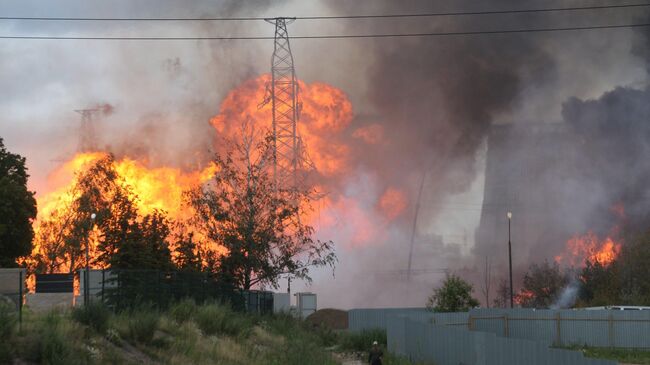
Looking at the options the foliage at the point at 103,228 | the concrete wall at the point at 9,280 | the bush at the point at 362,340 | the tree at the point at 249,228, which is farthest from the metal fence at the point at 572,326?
the foliage at the point at 103,228

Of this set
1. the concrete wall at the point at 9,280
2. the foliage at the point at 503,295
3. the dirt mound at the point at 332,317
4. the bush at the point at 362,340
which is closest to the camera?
the concrete wall at the point at 9,280

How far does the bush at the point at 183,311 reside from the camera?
37062 mm

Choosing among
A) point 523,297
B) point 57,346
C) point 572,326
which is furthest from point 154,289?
point 523,297

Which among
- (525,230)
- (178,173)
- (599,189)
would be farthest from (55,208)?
→ (599,189)

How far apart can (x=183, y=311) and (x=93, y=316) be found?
9350mm

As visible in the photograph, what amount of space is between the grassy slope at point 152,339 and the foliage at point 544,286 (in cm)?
4599

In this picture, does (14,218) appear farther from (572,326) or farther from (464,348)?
(464,348)

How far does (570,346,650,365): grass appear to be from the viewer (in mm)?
41781

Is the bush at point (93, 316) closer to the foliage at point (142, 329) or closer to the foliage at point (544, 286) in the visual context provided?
the foliage at point (142, 329)

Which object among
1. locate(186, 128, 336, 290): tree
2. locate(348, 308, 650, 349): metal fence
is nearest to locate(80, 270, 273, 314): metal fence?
locate(348, 308, 650, 349): metal fence

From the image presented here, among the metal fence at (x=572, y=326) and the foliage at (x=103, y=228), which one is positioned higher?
the foliage at (x=103, y=228)

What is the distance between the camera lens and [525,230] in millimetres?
105812

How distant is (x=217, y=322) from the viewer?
38.2 meters

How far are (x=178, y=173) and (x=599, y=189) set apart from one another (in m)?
46.6
